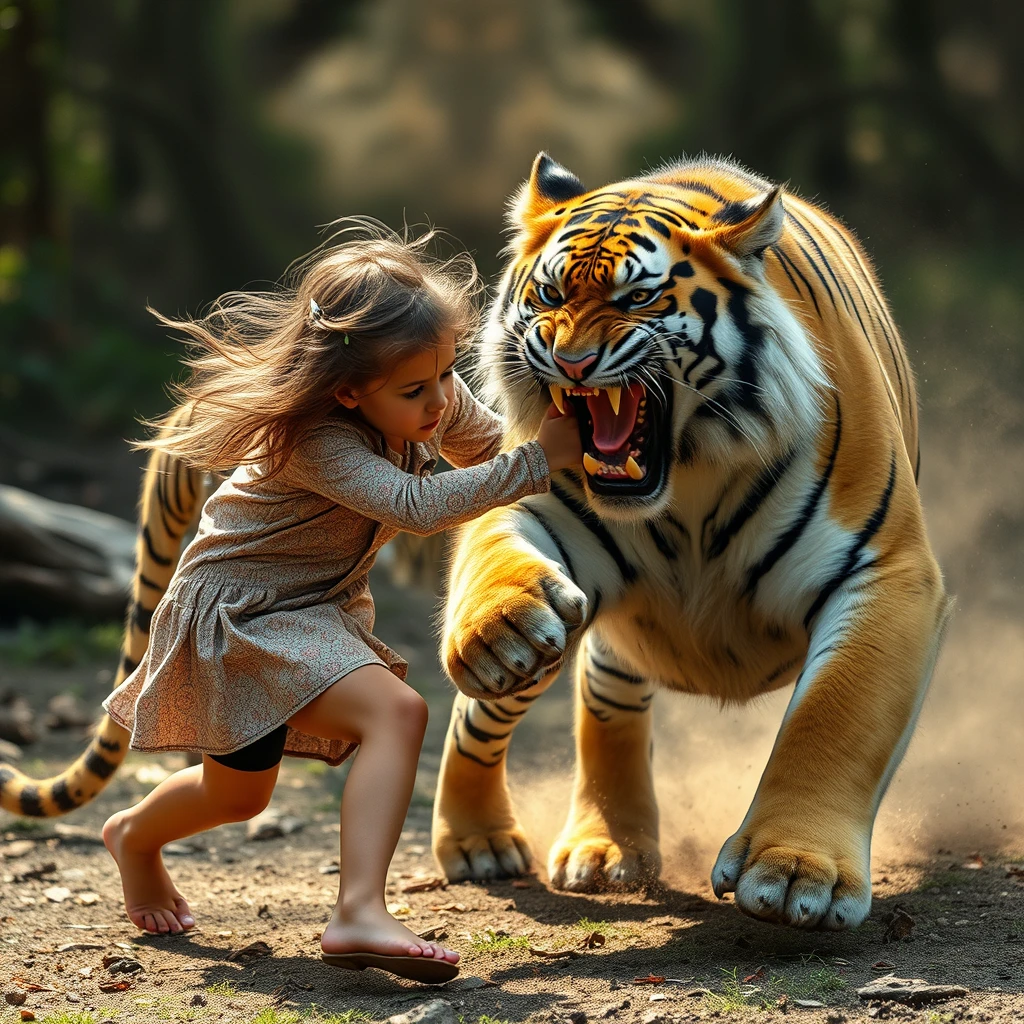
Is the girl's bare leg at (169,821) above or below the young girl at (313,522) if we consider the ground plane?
below

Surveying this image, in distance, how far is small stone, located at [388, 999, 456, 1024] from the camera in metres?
2.32

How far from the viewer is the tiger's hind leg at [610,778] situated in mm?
3650

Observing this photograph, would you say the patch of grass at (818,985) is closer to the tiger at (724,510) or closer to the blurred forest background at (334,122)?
the tiger at (724,510)

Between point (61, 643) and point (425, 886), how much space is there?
3429mm

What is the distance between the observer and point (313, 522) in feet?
9.70

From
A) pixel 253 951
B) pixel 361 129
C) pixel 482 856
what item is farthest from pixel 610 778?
pixel 361 129

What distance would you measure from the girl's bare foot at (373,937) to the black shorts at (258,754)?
1.39ft

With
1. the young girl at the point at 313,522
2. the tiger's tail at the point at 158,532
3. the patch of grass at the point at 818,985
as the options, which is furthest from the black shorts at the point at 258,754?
the patch of grass at the point at 818,985

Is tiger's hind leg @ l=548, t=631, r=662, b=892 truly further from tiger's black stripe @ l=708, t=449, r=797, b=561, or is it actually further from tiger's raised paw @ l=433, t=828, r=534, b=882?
tiger's black stripe @ l=708, t=449, r=797, b=561

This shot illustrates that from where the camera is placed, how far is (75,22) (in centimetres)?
1108

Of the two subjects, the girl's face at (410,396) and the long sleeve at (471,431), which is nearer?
the girl's face at (410,396)

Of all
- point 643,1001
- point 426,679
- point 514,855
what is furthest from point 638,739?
point 426,679

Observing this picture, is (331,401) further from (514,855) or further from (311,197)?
(311,197)

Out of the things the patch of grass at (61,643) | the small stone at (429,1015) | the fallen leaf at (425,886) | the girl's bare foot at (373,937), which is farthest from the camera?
the patch of grass at (61,643)
